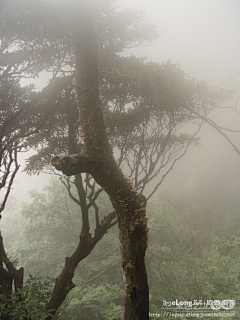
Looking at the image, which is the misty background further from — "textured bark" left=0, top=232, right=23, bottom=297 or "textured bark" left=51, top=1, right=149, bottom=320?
"textured bark" left=51, top=1, right=149, bottom=320

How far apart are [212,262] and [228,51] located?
1038 inches

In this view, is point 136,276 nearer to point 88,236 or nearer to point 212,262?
point 88,236

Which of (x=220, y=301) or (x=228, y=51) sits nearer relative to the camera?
(x=220, y=301)

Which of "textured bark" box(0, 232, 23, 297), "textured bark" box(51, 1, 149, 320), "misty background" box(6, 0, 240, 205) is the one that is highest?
"misty background" box(6, 0, 240, 205)

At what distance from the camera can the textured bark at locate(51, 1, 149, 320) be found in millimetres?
1888

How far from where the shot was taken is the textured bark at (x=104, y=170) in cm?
189

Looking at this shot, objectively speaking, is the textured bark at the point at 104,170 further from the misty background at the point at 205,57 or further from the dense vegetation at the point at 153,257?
the misty background at the point at 205,57

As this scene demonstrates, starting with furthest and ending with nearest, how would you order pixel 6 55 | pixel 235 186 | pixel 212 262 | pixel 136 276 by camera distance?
pixel 235 186, pixel 212 262, pixel 6 55, pixel 136 276

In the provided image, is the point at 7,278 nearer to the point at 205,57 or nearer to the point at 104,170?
the point at 104,170

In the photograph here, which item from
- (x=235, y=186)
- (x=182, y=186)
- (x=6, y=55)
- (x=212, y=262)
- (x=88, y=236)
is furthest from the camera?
(x=182, y=186)

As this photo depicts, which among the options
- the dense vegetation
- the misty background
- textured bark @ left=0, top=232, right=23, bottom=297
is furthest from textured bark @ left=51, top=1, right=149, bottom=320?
the misty background

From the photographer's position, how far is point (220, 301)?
886 centimetres

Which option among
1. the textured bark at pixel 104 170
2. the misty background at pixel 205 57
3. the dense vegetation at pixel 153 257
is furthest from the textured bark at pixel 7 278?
the misty background at pixel 205 57

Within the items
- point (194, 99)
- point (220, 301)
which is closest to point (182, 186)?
point (220, 301)
